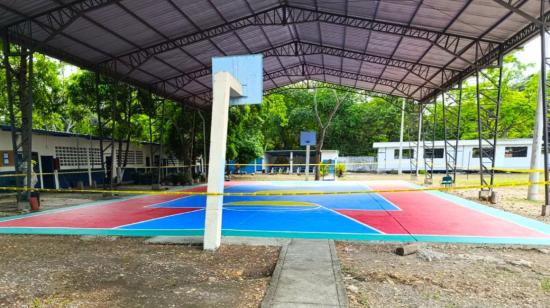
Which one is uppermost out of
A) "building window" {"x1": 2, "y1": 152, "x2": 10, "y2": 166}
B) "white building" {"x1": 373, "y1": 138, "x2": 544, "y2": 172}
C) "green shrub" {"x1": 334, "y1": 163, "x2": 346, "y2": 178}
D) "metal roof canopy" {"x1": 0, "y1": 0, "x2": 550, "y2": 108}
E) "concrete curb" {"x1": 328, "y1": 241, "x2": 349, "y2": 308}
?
"metal roof canopy" {"x1": 0, "y1": 0, "x2": 550, "y2": 108}

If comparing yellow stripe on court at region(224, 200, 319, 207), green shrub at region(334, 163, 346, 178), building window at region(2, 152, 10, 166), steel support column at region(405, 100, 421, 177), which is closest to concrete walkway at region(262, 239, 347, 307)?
yellow stripe on court at region(224, 200, 319, 207)

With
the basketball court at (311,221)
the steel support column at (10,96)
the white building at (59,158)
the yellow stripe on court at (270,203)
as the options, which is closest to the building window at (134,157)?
the white building at (59,158)

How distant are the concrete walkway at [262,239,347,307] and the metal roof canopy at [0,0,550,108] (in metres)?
8.83

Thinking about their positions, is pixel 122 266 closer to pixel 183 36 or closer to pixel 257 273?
pixel 257 273

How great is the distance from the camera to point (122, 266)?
17.6 feet

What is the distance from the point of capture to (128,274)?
5.00 m

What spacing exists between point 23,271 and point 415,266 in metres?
6.35

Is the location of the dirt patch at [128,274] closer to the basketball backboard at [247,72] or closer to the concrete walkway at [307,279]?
the concrete walkway at [307,279]

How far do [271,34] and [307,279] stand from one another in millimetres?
14651

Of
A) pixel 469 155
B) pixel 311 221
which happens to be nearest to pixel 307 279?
pixel 311 221

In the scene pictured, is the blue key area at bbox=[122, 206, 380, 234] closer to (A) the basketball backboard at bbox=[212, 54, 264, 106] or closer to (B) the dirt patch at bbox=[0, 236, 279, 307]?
(B) the dirt patch at bbox=[0, 236, 279, 307]

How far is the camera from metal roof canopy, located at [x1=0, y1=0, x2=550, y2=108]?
10.7 metres

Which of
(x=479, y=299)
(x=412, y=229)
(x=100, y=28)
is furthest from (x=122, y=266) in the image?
(x=100, y=28)

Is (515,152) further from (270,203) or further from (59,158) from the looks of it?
(59,158)
